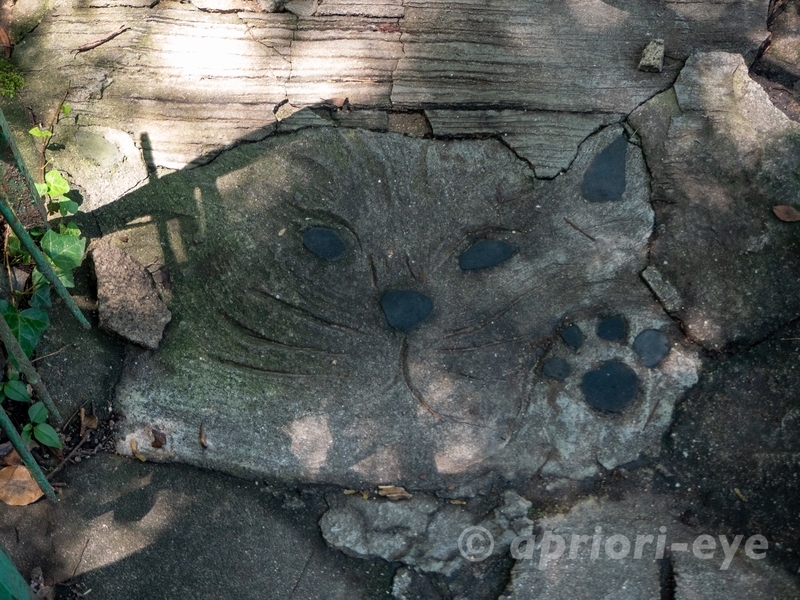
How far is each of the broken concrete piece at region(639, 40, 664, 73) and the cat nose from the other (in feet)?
4.48

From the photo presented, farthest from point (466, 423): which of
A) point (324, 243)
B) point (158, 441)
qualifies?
point (158, 441)

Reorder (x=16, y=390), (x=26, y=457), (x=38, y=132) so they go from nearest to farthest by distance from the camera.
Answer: (x=26, y=457)
(x=16, y=390)
(x=38, y=132)

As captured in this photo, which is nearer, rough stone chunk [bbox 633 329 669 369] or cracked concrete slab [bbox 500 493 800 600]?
cracked concrete slab [bbox 500 493 800 600]

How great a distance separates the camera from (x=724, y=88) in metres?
2.69

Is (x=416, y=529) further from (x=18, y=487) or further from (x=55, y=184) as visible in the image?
(x=55, y=184)

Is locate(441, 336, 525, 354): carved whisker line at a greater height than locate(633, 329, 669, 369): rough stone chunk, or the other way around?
locate(441, 336, 525, 354): carved whisker line

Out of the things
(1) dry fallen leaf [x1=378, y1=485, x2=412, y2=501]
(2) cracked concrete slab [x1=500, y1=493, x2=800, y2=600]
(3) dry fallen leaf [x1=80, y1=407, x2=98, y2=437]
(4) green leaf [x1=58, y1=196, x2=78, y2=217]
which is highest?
(4) green leaf [x1=58, y1=196, x2=78, y2=217]

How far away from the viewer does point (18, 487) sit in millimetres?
2207

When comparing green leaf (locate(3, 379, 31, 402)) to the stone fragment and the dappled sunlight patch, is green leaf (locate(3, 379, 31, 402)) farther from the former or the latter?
the stone fragment

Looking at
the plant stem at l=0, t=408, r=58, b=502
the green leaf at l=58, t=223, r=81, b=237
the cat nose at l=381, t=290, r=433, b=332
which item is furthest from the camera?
the cat nose at l=381, t=290, r=433, b=332

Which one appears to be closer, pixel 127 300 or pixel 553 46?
pixel 127 300

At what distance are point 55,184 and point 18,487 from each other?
111 centimetres

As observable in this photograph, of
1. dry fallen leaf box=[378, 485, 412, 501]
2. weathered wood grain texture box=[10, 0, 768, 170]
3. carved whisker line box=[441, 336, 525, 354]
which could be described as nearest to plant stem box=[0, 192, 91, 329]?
weathered wood grain texture box=[10, 0, 768, 170]

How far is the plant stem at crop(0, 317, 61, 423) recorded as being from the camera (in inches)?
78.5
